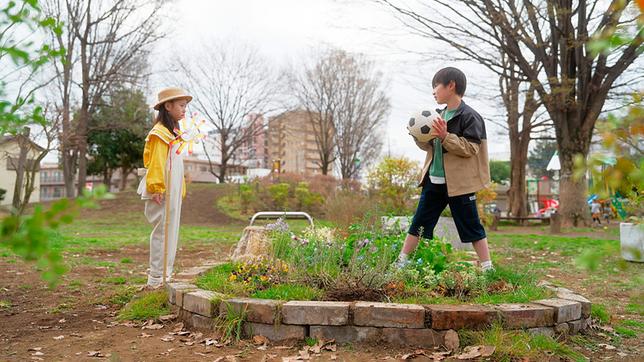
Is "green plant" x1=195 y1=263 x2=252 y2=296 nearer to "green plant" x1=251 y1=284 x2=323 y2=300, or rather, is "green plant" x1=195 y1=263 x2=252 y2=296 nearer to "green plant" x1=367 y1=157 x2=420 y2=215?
"green plant" x1=251 y1=284 x2=323 y2=300

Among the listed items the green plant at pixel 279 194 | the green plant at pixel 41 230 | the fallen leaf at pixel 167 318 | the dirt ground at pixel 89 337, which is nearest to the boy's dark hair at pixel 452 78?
the dirt ground at pixel 89 337

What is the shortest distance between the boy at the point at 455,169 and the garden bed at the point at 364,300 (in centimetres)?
27

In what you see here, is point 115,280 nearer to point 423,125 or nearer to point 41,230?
point 423,125

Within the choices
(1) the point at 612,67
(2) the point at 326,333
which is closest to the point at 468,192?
(2) the point at 326,333

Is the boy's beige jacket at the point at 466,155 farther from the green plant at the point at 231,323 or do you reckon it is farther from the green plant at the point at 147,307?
the green plant at the point at 147,307

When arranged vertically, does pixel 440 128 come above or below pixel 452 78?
below

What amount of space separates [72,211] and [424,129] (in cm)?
316

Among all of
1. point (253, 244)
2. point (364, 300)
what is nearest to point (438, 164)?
point (364, 300)

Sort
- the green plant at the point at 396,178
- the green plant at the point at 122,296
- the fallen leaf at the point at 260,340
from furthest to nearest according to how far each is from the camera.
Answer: the green plant at the point at 396,178 → the green plant at the point at 122,296 → the fallen leaf at the point at 260,340

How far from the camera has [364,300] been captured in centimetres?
340

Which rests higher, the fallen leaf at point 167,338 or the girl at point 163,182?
the girl at point 163,182

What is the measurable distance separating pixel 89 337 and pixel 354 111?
101 ft

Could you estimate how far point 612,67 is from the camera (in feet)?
45.7

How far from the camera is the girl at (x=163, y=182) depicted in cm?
457
